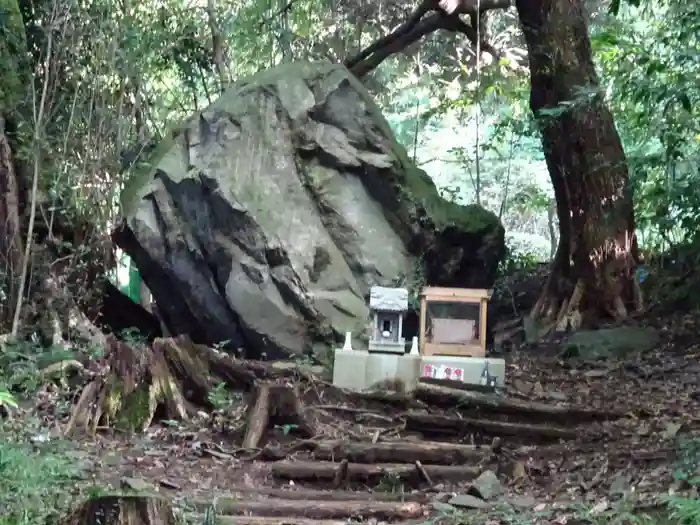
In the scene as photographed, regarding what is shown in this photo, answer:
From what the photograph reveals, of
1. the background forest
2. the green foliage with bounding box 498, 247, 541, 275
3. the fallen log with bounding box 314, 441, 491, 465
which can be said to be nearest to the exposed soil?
the fallen log with bounding box 314, 441, 491, 465

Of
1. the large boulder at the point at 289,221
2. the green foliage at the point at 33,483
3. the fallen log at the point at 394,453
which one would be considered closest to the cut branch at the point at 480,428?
the fallen log at the point at 394,453

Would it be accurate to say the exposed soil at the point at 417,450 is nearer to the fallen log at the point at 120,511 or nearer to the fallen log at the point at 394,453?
the fallen log at the point at 394,453

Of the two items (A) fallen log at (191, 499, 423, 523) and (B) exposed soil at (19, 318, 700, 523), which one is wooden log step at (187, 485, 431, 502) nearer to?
(B) exposed soil at (19, 318, 700, 523)

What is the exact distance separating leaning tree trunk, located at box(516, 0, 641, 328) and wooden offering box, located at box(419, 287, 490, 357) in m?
2.13

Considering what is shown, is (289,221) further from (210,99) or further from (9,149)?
(210,99)

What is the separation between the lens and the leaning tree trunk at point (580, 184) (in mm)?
8273

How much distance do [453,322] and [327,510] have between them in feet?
9.18

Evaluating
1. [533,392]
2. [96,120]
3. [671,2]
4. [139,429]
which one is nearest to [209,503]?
[139,429]

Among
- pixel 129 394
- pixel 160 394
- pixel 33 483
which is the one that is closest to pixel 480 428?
pixel 160 394

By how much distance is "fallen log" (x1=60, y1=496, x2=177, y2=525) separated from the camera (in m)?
2.82

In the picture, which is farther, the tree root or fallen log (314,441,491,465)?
the tree root

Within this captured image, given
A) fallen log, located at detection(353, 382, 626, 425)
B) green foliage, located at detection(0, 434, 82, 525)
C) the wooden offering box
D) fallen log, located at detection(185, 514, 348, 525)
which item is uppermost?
the wooden offering box

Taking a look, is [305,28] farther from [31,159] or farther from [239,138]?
[31,159]

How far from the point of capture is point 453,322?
659 cm
